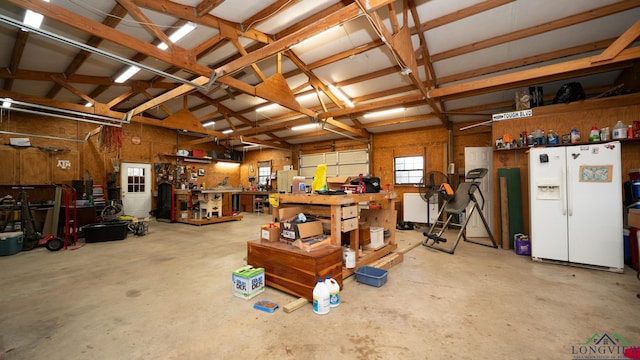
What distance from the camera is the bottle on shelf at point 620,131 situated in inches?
139

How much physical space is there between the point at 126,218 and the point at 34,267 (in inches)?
104

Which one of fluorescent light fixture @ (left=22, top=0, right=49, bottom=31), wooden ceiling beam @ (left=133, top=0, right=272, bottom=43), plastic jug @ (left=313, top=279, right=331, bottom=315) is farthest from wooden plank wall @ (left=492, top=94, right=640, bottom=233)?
fluorescent light fixture @ (left=22, top=0, right=49, bottom=31)

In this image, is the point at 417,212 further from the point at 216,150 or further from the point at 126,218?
the point at 216,150

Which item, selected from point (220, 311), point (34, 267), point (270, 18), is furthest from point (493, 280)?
point (34, 267)

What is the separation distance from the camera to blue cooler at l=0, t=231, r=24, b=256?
411 cm

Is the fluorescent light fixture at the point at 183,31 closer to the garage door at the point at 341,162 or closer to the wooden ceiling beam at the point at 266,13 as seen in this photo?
the wooden ceiling beam at the point at 266,13

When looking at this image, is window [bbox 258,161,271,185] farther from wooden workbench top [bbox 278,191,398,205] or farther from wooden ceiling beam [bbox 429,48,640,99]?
wooden workbench top [bbox 278,191,398,205]

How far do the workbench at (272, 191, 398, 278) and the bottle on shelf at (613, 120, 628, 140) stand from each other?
3377 millimetres

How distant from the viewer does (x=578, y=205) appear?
11.0 feet

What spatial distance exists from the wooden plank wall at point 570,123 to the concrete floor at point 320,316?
1856 mm

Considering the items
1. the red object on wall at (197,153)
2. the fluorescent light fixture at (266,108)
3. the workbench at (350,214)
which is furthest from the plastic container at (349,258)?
the red object on wall at (197,153)

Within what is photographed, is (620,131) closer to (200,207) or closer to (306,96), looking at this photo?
(306,96)

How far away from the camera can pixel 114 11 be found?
143 inches

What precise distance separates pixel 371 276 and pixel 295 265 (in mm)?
888
